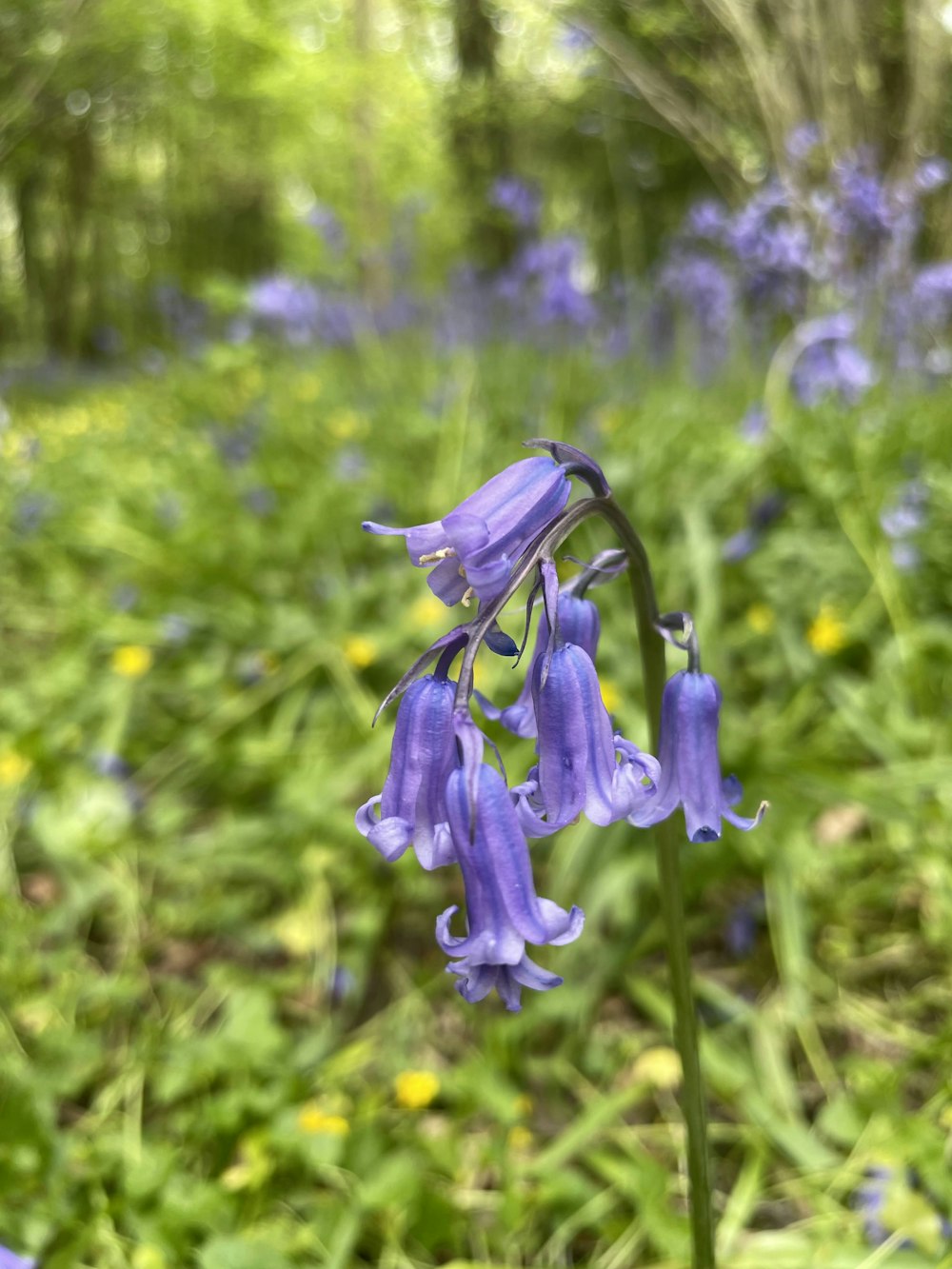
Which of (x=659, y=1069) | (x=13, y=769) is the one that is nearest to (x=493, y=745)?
(x=659, y=1069)

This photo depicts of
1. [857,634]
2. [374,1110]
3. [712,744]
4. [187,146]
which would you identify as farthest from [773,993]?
[187,146]

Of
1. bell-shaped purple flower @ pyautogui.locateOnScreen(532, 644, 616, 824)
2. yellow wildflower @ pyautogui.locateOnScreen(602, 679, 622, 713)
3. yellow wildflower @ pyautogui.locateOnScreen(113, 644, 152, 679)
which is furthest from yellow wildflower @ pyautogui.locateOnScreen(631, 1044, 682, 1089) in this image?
yellow wildflower @ pyautogui.locateOnScreen(113, 644, 152, 679)

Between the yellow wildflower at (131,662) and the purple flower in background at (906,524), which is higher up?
the purple flower in background at (906,524)

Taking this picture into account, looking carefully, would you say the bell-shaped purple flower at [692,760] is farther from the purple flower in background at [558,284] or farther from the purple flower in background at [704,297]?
the purple flower in background at [558,284]

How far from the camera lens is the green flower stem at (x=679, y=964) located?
89 centimetres

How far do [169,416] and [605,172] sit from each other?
6035 mm

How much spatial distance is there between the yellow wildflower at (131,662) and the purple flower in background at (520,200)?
11.0ft

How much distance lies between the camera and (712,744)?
83 cm

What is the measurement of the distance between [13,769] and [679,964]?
2.22 m

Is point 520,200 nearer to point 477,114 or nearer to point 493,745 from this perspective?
point 477,114

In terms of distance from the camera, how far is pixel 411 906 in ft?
7.30

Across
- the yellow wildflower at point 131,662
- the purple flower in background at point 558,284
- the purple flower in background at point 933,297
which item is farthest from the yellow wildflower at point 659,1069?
the purple flower in background at point 558,284

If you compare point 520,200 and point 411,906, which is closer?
point 411,906

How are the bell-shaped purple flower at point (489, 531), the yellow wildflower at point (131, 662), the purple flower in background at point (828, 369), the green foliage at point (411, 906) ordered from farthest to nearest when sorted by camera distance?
the purple flower in background at point (828, 369) → the yellow wildflower at point (131, 662) → the green foliage at point (411, 906) → the bell-shaped purple flower at point (489, 531)
